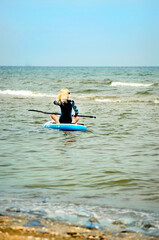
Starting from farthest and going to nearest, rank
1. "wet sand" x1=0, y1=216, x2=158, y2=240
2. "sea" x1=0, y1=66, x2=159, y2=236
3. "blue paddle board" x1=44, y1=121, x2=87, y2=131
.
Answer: "blue paddle board" x1=44, y1=121, x2=87, y2=131 → "sea" x1=0, y1=66, x2=159, y2=236 → "wet sand" x1=0, y1=216, x2=158, y2=240


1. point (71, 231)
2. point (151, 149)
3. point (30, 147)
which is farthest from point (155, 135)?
point (71, 231)

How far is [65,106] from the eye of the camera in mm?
10477

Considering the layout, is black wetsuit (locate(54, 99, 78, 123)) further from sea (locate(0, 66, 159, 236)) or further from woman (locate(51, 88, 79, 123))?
sea (locate(0, 66, 159, 236))

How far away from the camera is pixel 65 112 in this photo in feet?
35.2

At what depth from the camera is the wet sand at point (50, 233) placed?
306 centimetres

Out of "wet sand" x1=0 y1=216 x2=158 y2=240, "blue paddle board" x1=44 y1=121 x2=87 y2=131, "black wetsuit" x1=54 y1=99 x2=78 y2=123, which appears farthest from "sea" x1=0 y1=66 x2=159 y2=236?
"black wetsuit" x1=54 y1=99 x2=78 y2=123

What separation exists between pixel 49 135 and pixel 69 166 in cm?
343

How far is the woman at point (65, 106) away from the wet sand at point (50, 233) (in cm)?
718

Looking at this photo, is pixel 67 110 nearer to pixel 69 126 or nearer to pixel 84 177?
pixel 69 126

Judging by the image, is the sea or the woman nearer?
the sea

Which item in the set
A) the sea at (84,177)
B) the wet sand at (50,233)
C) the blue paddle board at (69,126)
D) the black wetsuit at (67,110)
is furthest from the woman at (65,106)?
the wet sand at (50,233)

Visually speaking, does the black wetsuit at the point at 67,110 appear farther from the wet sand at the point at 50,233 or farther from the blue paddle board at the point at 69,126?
the wet sand at the point at 50,233

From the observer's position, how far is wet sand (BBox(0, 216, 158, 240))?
10.0ft

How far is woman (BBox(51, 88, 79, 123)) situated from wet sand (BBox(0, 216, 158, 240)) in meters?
7.18
